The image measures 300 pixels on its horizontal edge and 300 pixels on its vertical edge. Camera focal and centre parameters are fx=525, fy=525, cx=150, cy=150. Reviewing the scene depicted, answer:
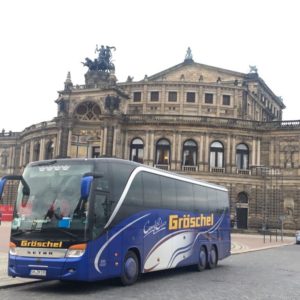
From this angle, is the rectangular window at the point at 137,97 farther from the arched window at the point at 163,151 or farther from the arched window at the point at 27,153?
the arched window at the point at 27,153

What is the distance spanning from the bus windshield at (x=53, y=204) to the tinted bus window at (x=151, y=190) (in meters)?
2.56

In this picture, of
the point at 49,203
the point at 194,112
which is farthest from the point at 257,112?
the point at 49,203

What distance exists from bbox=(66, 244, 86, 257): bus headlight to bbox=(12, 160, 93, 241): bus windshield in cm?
20

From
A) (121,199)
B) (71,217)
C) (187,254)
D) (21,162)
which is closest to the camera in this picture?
(71,217)

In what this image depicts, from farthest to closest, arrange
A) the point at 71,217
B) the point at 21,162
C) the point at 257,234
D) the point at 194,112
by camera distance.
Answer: the point at 21,162 < the point at 194,112 < the point at 257,234 < the point at 71,217

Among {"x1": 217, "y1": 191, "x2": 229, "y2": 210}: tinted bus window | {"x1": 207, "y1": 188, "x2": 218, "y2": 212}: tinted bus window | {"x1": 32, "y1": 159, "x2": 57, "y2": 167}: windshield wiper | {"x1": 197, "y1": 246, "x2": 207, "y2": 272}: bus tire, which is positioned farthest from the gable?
{"x1": 32, "y1": 159, "x2": 57, "y2": 167}: windshield wiper

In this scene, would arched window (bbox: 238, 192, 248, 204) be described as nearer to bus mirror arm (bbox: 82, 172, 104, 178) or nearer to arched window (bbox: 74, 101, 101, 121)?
arched window (bbox: 74, 101, 101, 121)

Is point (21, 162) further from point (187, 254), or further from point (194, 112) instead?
point (187, 254)

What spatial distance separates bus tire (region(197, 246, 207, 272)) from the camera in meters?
20.1

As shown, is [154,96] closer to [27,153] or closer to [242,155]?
[242,155]

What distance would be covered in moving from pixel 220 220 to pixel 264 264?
3.16 m

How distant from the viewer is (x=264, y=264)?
2338 cm

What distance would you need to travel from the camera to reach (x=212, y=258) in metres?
21.4

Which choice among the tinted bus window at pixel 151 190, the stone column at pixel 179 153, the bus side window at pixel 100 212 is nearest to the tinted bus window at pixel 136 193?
the tinted bus window at pixel 151 190
